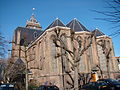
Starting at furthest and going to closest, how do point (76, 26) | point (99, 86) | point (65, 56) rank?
point (76, 26)
point (65, 56)
point (99, 86)

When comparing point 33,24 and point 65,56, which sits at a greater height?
point 33,24

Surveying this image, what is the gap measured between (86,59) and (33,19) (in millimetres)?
44169

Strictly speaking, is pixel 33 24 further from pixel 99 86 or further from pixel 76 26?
pixel 99 86

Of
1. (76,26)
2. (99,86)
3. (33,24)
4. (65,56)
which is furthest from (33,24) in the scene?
(99,86)

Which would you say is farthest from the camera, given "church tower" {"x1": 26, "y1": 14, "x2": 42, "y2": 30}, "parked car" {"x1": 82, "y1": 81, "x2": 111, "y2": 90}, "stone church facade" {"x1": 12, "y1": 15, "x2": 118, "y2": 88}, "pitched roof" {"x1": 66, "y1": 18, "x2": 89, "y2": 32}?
"church tower" {"x1": 26, "y1": 14, "x2": 42, "y2": 30}

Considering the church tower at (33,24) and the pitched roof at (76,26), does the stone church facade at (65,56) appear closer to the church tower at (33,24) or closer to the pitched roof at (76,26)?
the pitched roof at (76,26)

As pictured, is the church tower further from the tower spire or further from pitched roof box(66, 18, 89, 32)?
pitched roof box(66, 18, 89, 32)

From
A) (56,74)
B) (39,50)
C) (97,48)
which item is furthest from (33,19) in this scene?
(56,74)

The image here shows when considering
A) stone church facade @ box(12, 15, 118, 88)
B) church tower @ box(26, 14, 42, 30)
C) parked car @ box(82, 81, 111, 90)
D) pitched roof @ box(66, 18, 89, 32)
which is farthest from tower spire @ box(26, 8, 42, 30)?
parked car @ box(82, 81, 111, 90)

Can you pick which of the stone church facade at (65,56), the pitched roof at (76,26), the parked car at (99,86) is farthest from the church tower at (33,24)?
the parked car at (99,86)

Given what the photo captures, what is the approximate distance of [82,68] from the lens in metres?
28.1

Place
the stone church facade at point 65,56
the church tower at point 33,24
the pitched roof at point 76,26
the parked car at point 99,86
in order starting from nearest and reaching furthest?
the parked car at point 99,86 → the stone church facade at point 65,56 → the pitched roof at point 76,26 → the church tower at point 33,24

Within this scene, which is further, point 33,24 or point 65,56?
point 33,24

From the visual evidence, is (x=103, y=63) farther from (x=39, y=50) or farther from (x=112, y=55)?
(x=39, y=50)
